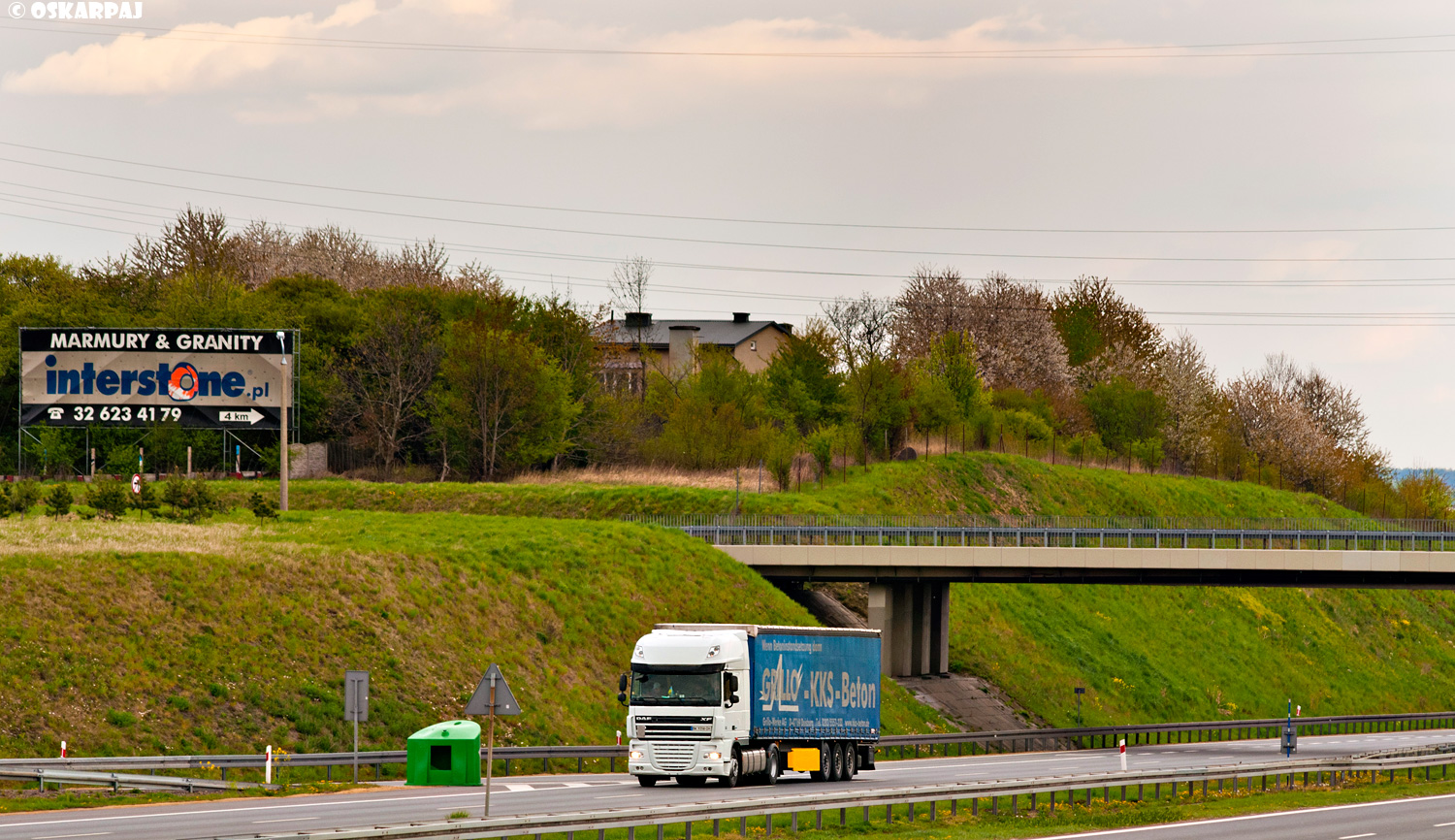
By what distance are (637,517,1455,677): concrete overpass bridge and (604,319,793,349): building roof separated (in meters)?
75.5

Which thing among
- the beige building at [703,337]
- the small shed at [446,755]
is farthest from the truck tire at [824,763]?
the beige building at [703,337]

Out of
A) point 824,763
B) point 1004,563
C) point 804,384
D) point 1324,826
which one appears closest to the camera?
point 1324,826

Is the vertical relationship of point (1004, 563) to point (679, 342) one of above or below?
below

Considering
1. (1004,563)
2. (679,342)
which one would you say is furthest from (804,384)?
(679,342)

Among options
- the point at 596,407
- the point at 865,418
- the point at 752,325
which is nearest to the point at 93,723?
the point at 596,407

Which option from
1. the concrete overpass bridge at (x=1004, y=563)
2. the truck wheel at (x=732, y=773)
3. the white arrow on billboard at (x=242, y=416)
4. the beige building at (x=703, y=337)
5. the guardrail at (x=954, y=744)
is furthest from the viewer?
the beige building at (x=703, y=337)

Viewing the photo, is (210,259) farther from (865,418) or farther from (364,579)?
(364,579)

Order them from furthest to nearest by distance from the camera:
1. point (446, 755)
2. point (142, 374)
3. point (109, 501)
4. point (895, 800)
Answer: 1. point (142, 374)
2. point (109, 501)
3. point (446, 755)
4. point (895, 800)

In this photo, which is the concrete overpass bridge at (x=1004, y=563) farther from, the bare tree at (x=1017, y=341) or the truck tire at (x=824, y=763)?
the bare tree at (x=1017, y=341)

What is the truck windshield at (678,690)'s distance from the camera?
102 feet

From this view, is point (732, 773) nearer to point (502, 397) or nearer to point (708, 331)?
point (502, 397)

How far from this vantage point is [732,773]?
104 ft

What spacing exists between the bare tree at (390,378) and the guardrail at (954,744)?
3996cm

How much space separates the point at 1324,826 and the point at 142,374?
56.5 m
